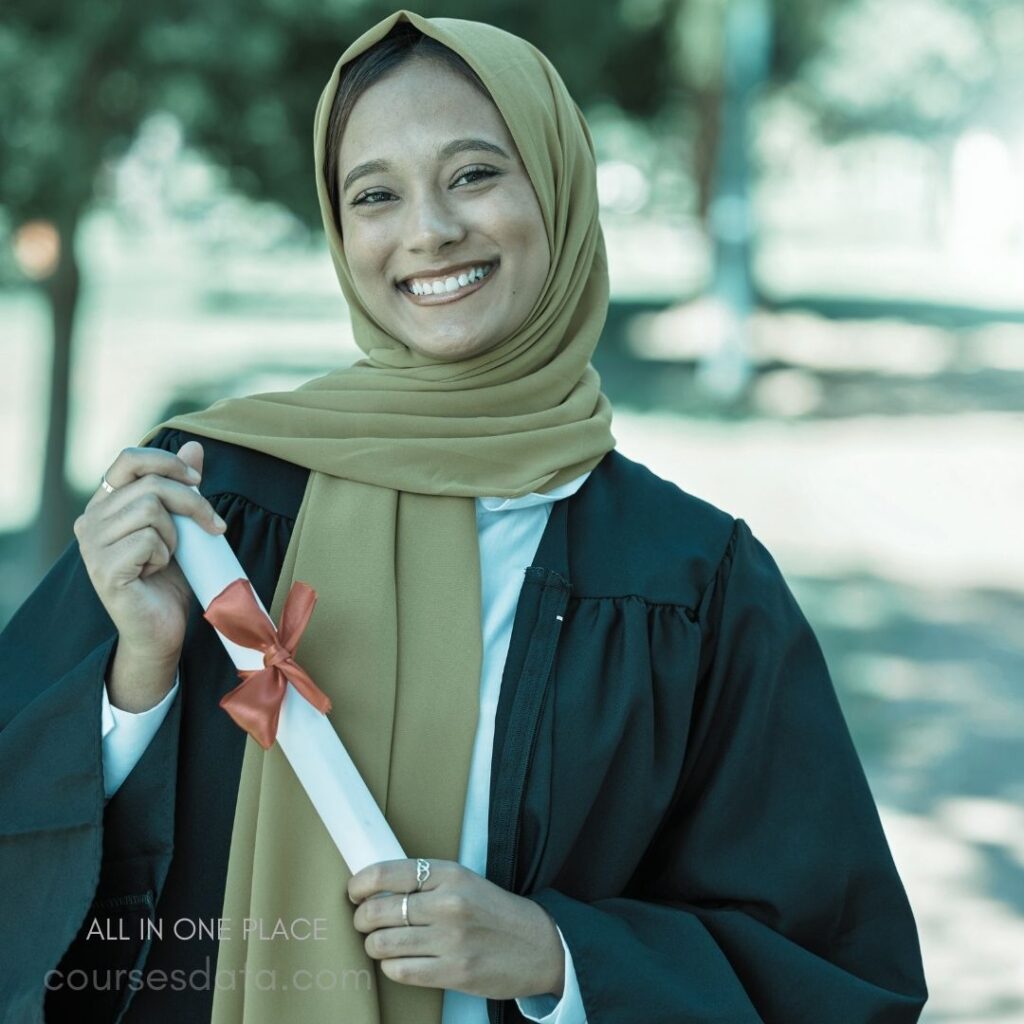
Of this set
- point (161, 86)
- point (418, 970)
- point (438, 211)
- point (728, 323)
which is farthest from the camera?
point (728, 323)

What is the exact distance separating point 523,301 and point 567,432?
20 cm

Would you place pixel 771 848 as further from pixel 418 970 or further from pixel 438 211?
pixel 438 211

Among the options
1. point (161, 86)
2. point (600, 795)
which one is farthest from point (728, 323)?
point (600, 795)

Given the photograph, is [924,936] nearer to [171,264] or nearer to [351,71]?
[351,71]

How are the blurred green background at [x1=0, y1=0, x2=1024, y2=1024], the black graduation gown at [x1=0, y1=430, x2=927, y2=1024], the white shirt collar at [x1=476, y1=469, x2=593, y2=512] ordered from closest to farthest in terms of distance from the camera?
the black graduation gown at [x1=0, y1=430, x2=927, y2=1024]
the white shirt collar at [x1=476, y1=469, x2=593, y2=512]
the blurred green background at [x1=0, y1=0, x2=1024, y2=1024]

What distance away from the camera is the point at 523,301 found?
217 cm

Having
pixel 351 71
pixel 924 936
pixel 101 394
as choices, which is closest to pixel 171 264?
pixel 101 394

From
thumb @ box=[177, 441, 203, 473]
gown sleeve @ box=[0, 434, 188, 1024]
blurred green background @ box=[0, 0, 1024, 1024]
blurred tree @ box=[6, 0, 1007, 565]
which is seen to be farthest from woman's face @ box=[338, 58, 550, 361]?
blurred tree @ box=[6, 0, 1007, 565]

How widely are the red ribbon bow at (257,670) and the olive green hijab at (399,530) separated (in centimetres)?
12

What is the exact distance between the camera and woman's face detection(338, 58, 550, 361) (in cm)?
→ 207

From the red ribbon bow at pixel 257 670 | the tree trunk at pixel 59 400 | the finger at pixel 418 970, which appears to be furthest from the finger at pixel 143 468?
the tree trunk at pixel 59 400

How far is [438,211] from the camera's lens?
207 centimetres

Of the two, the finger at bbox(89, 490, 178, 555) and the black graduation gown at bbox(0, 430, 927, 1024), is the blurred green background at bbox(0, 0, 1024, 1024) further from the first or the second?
the finger at bbox(89, 490, 178, 555)

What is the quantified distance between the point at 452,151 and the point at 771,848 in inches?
41.5
